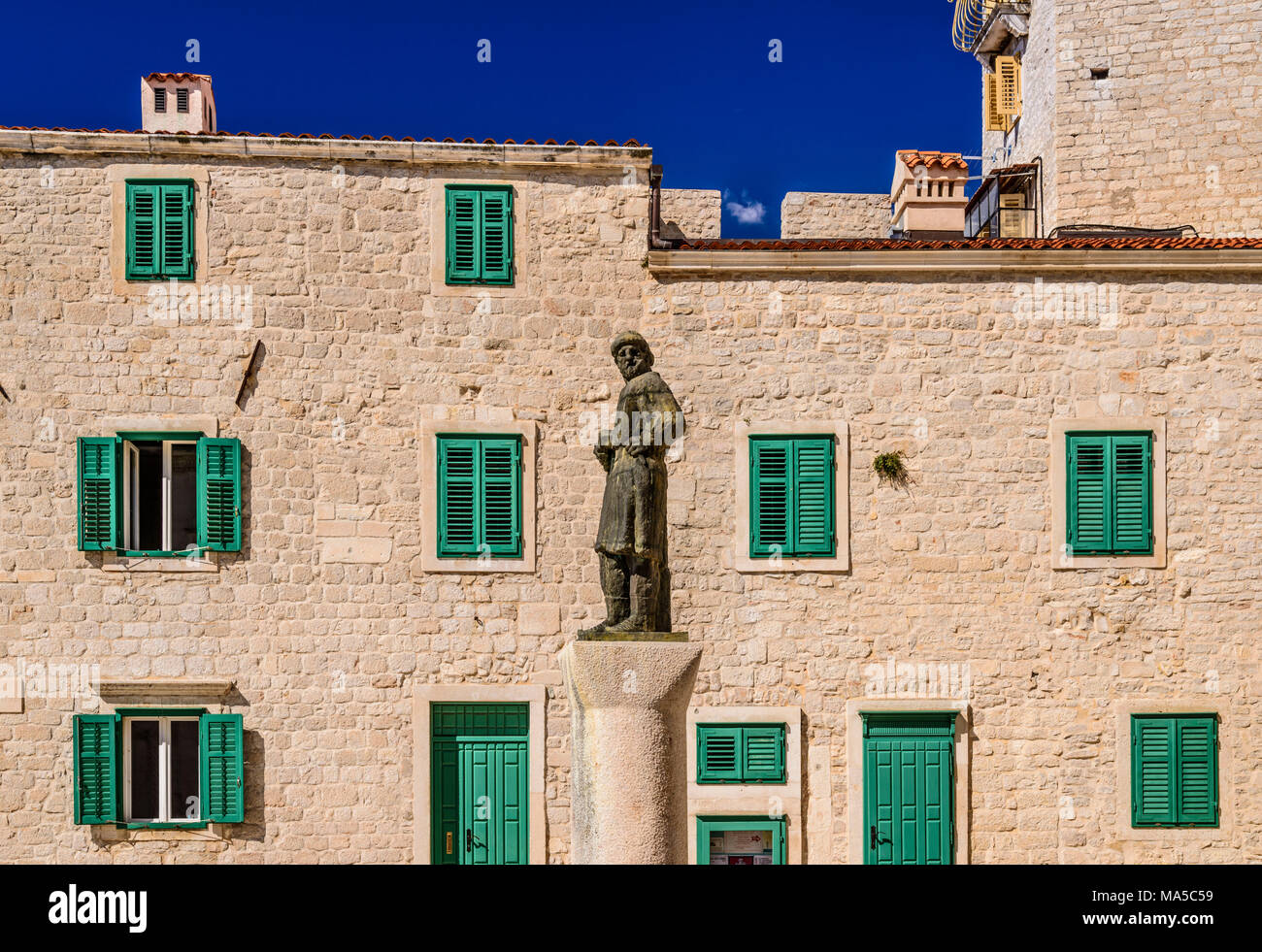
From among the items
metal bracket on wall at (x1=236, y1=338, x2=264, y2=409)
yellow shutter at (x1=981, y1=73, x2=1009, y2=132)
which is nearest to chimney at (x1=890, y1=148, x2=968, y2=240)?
yellow shutter at (x1=981, y1=73, x2=1009, y2=132)

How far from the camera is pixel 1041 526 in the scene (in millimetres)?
11898

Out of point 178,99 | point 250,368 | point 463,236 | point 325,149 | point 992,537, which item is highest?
point 178,99

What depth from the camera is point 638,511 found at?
7.30 meters

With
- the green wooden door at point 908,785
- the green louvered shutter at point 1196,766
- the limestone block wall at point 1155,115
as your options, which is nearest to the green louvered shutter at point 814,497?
the green wooden door at point 908,785

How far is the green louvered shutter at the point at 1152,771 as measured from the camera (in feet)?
38.3

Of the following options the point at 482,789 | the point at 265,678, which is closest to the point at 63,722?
the point at 265,678

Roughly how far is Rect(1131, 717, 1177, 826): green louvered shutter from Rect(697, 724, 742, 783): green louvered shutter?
4.15 m

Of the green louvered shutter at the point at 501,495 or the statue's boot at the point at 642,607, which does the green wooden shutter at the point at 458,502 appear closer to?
the green louvered shutter at the point at 501,495

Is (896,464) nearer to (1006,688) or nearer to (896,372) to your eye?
(896,372)

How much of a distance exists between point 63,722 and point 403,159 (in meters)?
6.85

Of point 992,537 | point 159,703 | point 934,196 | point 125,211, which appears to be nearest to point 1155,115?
point 934,196

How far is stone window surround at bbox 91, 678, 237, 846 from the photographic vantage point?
37.7 ft

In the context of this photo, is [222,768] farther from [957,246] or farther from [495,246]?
[957,246]

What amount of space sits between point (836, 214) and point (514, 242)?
5601mm
